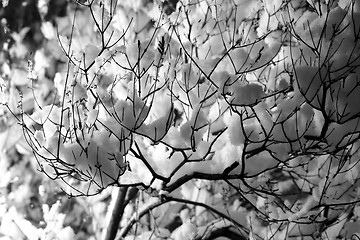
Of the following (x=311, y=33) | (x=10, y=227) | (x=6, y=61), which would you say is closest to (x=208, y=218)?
(x=10, y=227)

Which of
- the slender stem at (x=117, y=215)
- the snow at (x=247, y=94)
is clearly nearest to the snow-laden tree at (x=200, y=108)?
the snow at (x=247, y=94)

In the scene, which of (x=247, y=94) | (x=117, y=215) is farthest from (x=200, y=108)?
(x=117, y=215)

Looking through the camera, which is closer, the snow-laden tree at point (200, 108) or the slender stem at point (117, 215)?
the snow-laden tree at point (200, 108)

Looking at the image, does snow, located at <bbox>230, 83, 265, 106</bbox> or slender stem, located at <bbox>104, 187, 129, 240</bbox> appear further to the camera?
slender stem, located at <bbox>104, 187, 129, 240</bbox>

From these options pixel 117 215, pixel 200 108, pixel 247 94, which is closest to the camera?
pixel 247 94

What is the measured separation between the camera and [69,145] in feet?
9.76

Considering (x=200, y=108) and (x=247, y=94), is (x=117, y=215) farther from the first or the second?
(x=247, y=94)

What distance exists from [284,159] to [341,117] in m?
0.51

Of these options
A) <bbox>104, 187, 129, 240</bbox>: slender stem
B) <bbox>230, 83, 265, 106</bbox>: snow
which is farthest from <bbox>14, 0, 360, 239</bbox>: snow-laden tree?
<bbox>104, 187, 129, 240</bbox>: slender stem

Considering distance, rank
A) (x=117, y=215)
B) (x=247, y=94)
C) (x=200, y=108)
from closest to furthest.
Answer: (x=247, y=94) < (x=200, y=108) < (x=117, y=215)

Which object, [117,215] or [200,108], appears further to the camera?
[117,215]

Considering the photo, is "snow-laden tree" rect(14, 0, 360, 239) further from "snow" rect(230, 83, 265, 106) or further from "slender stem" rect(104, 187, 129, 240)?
"slender stem" rect(104, 187, 129, 240)

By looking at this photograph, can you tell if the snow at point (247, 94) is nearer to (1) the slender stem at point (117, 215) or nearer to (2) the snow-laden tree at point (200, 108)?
(2) the snow-laden tree at point (200, 108)

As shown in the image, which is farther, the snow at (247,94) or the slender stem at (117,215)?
the slender stem at (117,215)
